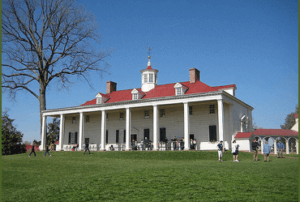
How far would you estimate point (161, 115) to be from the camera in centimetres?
3369

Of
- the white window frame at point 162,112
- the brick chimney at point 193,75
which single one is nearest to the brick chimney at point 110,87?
the white window frame at point 162,112

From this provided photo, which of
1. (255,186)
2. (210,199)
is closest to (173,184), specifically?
(210,199)

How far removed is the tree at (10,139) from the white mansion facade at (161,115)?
5479mm

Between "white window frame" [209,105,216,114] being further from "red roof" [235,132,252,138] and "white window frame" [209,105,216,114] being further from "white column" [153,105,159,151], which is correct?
"white column" [153,105,159,151]

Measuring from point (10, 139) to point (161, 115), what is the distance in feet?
70.7

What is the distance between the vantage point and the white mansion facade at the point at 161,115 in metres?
28.9

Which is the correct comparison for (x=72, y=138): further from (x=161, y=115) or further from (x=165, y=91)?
(x=165, y=91)

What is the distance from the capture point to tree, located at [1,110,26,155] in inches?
1476

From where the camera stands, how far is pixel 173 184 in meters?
10.4

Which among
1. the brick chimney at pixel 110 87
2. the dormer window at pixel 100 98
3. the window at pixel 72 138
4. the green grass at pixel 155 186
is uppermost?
the brick chimney at pixel 110 87

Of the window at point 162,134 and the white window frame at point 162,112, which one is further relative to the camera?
the white window frame at point 162,112

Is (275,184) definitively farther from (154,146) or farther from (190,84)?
(190,84)

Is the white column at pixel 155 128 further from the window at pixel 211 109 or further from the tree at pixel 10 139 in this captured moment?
the tree at pixel 10 139

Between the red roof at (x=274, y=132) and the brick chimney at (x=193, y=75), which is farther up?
the brick chimney at (x=193, y=75)
